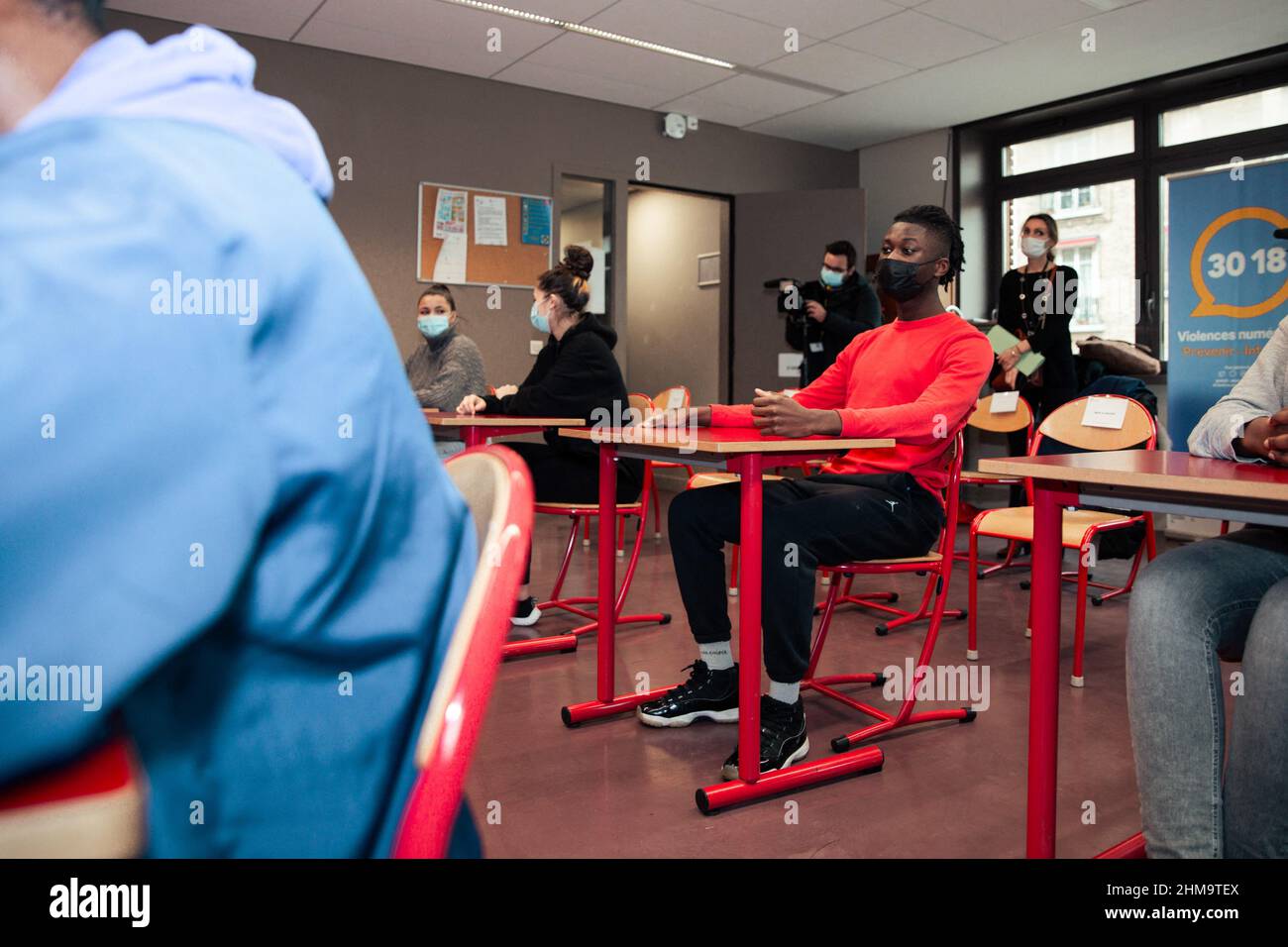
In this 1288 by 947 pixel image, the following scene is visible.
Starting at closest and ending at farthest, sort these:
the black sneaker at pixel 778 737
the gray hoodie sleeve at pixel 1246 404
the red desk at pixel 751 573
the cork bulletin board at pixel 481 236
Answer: the gray hoodie sleeve at pixel 1246 404, the red desk at pixel 751 573, the black sneaker at pixel 778 737, the cork bulletin board at pixel 481 236

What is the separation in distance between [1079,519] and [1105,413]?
0.35 m

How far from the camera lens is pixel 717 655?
229cm

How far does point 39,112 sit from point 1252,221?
417 centimetres

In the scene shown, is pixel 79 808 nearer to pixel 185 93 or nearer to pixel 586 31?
pixel 185 93

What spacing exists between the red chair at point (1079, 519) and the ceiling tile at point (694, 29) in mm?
2973

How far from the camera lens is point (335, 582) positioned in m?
→ 0.44

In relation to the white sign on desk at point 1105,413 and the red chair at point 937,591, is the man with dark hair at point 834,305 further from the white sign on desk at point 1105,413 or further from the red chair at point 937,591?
the red chair at point 937,591

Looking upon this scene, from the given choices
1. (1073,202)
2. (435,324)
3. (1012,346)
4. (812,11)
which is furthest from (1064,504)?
(1073,202)

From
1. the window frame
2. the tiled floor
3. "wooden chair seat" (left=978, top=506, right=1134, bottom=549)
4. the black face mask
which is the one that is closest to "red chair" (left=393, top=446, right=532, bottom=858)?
the tiled floor

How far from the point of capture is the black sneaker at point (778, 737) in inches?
77.6

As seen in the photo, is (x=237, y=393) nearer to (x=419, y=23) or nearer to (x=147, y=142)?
(x=147, y=142)

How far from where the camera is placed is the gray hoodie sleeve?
145cm

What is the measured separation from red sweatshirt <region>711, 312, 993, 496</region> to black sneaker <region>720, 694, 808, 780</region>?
63 centimetres
